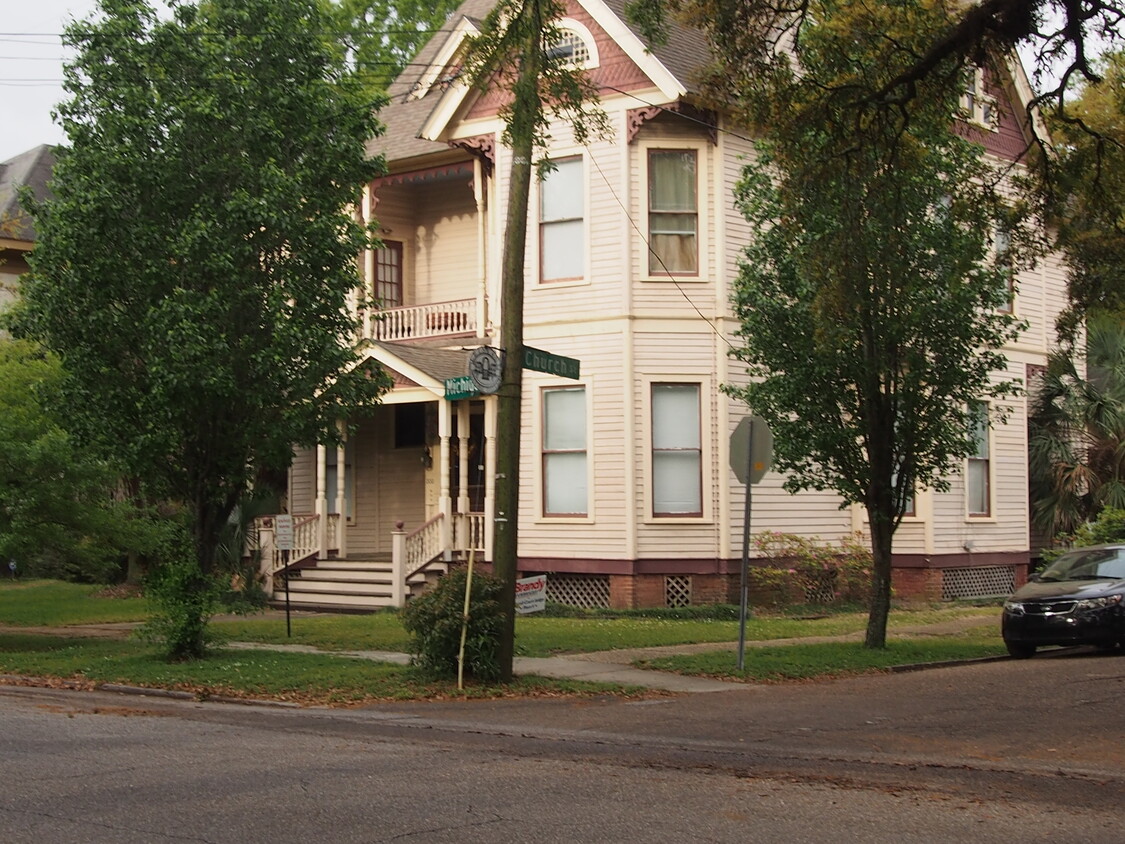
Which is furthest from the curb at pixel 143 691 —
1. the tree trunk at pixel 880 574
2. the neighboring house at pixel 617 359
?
the neighboring house at pixel 617 359

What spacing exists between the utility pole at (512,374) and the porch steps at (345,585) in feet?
34.8

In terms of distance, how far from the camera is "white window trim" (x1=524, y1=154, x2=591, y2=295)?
2416 cm

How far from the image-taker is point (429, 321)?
26.8m

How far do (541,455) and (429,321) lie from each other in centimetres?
408

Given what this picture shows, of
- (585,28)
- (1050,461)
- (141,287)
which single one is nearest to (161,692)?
(141,287)

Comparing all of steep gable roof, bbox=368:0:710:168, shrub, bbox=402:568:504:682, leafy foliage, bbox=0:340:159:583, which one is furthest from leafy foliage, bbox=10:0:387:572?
steep gable roof, bbox=368:0:710:168

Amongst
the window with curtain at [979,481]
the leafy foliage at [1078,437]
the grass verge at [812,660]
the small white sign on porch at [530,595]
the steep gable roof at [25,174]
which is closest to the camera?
the small white sign on porch at [530,595]

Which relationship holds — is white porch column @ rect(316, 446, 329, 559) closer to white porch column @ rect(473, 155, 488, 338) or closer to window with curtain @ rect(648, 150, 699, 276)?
white porch column @ rect(473, 155, 488, 338)

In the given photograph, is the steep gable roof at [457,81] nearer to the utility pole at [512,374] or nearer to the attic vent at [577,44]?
the attic vent at [577,44]

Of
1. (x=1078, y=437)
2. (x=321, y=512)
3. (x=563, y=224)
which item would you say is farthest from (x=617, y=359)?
(x=1078, y=437)

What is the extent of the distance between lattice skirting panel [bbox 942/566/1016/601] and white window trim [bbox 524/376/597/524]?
7.60 m

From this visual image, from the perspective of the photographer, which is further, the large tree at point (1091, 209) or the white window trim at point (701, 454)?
the white window trim at point (701, 454)

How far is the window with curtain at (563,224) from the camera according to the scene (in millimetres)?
24391

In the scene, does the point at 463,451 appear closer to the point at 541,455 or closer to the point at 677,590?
the point at 541,455
